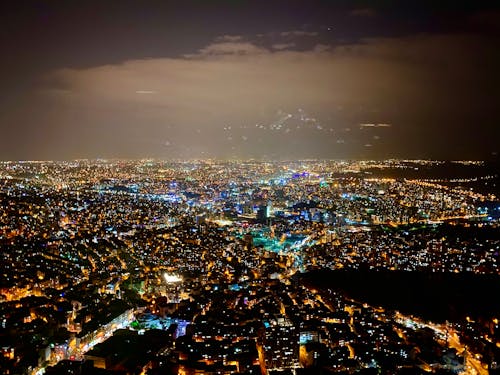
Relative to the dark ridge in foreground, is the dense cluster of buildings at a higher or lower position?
higher

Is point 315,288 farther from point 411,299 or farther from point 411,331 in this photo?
point 411,331

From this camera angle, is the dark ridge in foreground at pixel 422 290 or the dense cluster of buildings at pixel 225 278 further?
the dark ridge in foreground at pixel 422 290

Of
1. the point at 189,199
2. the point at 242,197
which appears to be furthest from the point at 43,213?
the point at 242,197

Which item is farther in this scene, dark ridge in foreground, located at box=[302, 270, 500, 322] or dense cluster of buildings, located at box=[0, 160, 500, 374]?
dark ridge in foreground, located at box=[302, 270, 500, 322]

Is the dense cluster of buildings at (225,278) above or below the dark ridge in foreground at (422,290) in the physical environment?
above
